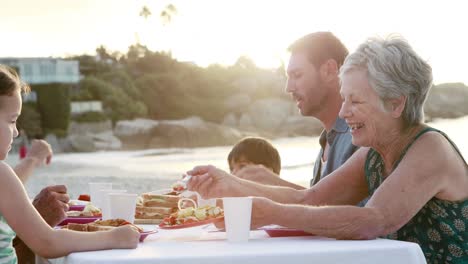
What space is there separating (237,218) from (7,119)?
722mm

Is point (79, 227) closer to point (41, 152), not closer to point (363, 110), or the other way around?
point (363, 110)

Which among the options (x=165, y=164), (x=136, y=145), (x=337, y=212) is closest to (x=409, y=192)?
(x=337, y=212)

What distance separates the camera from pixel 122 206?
8.84 feet

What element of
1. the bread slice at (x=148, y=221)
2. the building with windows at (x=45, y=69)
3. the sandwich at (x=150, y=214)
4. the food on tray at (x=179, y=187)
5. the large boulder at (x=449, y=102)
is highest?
the sandwich at (x=150, y=214)

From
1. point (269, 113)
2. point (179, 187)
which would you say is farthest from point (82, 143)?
point (179, 187)

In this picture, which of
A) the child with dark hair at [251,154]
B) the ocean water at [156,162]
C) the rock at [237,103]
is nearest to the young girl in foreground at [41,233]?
the child with dark hair at [251,154]

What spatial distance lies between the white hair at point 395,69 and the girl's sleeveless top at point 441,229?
5.3 inches

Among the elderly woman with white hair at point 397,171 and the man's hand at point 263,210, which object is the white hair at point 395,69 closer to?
the elderly woman with white hair at point 397,171

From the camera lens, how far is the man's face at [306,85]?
13.2 ft

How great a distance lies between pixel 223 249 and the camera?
→ 83.7 inches

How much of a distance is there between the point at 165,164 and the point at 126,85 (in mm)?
11431

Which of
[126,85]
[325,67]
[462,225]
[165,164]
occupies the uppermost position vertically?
[325,67]

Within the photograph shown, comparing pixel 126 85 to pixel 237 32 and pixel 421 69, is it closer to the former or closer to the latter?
pixel 237 32

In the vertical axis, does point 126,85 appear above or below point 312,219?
below
